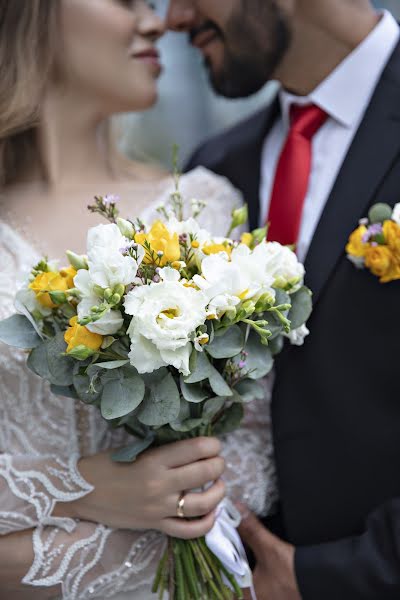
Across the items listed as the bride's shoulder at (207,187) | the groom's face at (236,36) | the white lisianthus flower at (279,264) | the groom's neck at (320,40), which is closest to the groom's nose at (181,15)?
the groom's face at (236,36)

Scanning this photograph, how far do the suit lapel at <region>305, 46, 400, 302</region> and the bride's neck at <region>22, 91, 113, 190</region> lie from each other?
701 mm

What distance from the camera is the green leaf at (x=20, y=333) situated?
134cm

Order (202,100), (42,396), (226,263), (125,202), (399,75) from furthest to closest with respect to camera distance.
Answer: (202,100)
(125,202)
(399,75)
(42,396)
(226,263)

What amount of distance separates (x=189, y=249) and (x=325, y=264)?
48 centimetres

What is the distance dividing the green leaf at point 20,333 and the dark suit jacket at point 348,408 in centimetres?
62

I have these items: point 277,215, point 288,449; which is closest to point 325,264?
point 277,215

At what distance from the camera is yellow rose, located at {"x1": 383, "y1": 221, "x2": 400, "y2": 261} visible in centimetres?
149

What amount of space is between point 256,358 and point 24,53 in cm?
109

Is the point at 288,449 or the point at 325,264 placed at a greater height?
the point at 325,264

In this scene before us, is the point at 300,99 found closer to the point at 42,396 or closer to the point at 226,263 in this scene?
the point at 226,263

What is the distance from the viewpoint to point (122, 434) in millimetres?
1691

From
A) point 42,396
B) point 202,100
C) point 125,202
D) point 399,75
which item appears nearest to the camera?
point 42,396

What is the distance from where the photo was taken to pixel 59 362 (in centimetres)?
131

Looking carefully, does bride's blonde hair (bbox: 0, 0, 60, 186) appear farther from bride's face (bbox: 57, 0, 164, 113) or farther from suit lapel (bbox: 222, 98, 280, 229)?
suit lapel (bbox: 222, 98, 280, 229)
